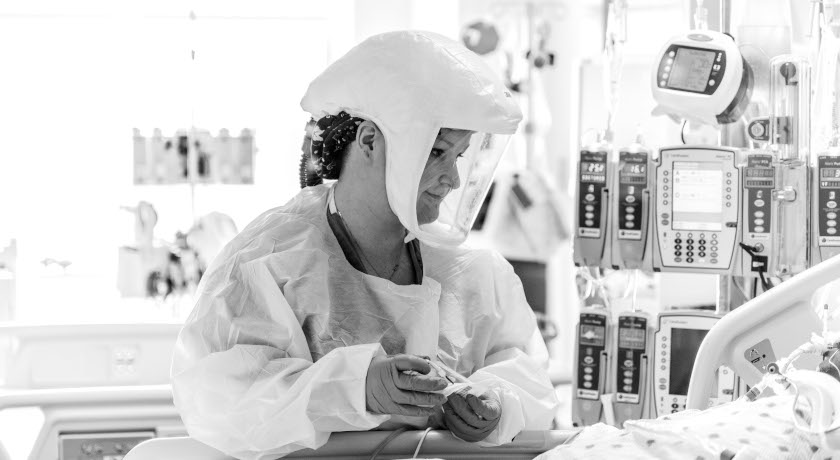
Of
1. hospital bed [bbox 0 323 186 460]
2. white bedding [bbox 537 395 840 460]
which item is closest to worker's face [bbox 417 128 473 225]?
white bedding [bbox 537 395 840 460]

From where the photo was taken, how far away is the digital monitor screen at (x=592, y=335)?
3.10 metres

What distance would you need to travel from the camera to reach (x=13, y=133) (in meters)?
5.48

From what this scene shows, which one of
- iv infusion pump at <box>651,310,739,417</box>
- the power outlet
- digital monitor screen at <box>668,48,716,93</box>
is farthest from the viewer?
the power outlet

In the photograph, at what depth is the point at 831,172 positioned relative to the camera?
2.78m

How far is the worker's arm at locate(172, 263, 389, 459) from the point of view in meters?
1.88

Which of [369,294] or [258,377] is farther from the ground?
[369,294]

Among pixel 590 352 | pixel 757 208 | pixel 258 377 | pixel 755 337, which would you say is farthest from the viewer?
pixel 590 352

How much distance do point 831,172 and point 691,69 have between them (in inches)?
17.9

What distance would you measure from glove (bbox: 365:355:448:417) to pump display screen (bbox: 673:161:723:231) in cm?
134

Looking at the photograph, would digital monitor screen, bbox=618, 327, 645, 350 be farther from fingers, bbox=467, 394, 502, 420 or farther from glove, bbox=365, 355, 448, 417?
glove, bbox=365, 355, 448, 417

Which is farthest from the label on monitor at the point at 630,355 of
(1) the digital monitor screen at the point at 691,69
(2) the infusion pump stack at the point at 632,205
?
(1) the digital monitor screen at the point at 691,69

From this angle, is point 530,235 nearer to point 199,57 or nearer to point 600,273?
point 199,57

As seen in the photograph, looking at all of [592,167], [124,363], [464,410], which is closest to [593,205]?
[592,167]

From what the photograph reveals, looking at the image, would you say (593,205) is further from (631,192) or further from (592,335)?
(592,335)
